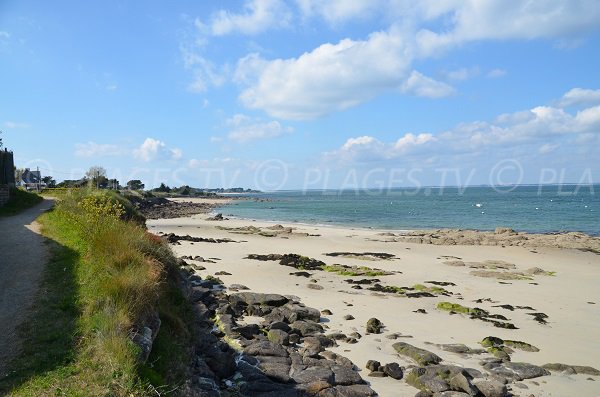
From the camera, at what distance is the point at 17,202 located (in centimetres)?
2567

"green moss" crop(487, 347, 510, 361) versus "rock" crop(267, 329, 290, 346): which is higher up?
"rock" crop(267, 329, 290, 346)

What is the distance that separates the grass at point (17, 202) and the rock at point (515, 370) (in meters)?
22.6

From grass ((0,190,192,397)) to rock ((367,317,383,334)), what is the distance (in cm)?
507

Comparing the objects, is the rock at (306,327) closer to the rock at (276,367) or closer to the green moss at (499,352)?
the rock at (276,367)

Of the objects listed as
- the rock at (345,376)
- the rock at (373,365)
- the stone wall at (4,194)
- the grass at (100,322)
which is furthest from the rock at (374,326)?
the stone wall at (4,194)

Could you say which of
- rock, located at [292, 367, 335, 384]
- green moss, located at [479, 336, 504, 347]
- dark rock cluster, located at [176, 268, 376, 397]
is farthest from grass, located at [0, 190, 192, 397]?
green moss, located at [479, 336, 504, 347]

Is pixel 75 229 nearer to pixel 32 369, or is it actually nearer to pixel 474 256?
pixel 32 369

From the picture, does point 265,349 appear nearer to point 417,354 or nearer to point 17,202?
point 417,354

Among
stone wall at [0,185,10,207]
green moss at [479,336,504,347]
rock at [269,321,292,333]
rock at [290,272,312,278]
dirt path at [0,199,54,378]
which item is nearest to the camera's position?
dirt path at [0,199,54,378]

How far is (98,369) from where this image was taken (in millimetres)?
6133

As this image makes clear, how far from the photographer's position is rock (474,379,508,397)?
865 centimetres

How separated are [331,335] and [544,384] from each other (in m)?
5.14

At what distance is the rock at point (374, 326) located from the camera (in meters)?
12.5

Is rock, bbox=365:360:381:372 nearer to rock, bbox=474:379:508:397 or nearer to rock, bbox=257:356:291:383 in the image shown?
rock, bbox=257:356:291:383
